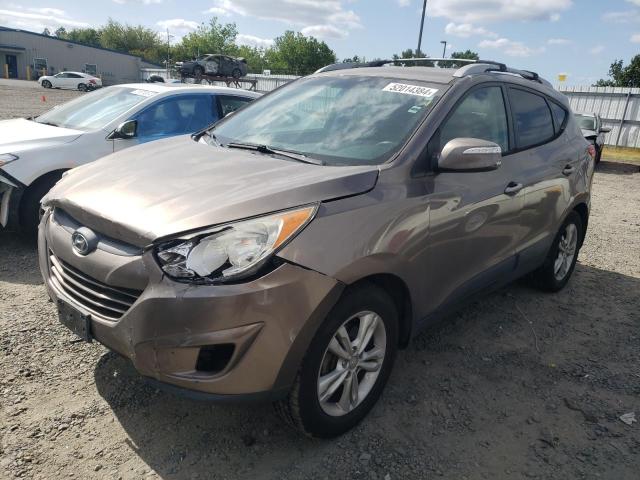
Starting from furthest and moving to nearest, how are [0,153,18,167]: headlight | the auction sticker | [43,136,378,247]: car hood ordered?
1. [0,153,18,167]: headlight
2. the auction sticker
3. [43,136,378,247]: car hood

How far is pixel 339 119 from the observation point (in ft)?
10.1

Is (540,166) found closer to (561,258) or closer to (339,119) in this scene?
(561,258)

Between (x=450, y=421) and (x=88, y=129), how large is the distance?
14.9ft

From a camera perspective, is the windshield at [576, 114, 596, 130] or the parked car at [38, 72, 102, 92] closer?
the windshield at [576, 114, 596, 130]

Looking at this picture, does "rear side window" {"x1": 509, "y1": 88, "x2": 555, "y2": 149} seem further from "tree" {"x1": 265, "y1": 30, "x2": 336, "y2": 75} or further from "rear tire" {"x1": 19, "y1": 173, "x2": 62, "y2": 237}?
"tree" {"x1": 265, "y1": 30, "x2": 336, "y2": 75}

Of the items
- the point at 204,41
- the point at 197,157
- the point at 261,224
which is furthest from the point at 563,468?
the point at 204,41

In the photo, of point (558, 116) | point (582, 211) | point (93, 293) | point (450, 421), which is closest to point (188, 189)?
point (93, 293)

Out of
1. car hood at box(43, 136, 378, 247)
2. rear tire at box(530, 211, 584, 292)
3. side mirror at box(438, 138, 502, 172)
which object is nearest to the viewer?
car hood at box(43, 136, 378, 247)

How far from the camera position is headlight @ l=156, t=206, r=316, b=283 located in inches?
79.3

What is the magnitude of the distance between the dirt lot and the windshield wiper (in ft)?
4.41

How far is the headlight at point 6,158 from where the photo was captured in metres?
4.50

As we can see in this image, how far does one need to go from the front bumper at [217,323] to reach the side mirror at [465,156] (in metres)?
0.96

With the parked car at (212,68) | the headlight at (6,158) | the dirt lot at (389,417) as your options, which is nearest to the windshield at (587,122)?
the dirt lot at (389,417)

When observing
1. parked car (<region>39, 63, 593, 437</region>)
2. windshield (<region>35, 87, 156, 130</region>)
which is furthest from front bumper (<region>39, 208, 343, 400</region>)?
windshield (<region>35, 87, 156, 130</region>)
